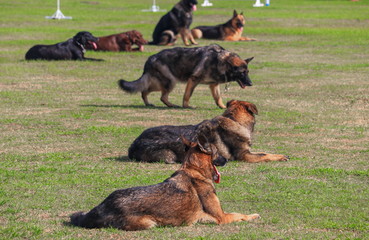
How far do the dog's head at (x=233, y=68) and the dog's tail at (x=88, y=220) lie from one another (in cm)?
944

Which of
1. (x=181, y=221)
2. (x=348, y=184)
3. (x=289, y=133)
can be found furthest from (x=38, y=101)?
(x=181, y=221)

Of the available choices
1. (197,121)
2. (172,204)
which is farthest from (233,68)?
(172,204)

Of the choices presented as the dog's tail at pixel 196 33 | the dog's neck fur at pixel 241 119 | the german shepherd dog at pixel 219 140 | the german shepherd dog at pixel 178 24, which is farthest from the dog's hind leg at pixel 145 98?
the dog's tail at pixel 196 33

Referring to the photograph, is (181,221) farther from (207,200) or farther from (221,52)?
(221,52)

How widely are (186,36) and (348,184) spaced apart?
2157cm

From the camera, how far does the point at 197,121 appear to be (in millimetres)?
14875

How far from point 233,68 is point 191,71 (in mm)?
1029

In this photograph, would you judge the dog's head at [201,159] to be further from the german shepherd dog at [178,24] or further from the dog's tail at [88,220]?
the german shepherd dog at [178,24]

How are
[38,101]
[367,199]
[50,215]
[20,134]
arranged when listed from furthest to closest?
1. [38,101]
2. [20,134]
3. [367,199]
4. [50,215]

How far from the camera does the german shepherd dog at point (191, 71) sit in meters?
16.2

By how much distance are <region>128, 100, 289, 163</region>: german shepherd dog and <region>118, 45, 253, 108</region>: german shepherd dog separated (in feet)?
17.4

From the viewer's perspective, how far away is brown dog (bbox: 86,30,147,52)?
2822 centimetres

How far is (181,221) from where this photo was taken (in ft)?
23.1

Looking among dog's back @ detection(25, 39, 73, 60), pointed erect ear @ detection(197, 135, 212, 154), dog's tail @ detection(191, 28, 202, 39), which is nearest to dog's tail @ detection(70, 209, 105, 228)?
pointed erect ear @ detection(197, 135, 212, 154)
